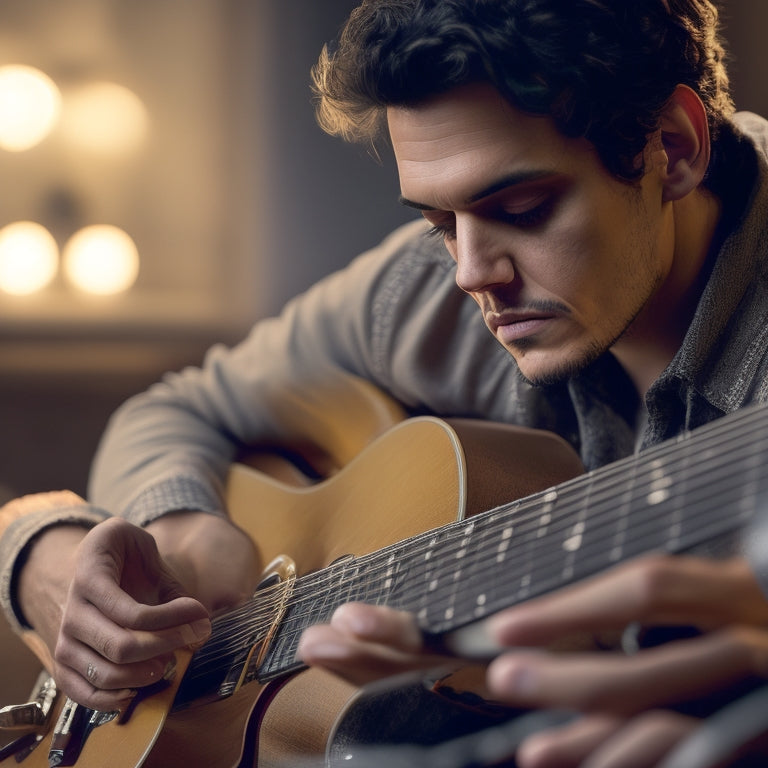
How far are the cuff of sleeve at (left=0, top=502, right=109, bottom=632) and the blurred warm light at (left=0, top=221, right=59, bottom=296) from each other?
1051mm

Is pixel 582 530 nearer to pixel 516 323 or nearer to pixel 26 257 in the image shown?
pixel 516 323

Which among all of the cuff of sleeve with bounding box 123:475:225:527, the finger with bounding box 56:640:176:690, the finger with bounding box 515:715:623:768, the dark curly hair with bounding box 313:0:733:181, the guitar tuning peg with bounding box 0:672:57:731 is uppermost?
the dark curly hair with bounding box 313:0:733:181

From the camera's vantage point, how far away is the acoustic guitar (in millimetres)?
469

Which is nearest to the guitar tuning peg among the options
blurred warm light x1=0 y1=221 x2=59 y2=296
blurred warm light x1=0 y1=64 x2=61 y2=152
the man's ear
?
the man's ear

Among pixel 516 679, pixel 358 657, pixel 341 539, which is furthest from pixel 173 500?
pixel 516 679

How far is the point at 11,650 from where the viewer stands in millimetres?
1320

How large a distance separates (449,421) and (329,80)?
0.42 meters

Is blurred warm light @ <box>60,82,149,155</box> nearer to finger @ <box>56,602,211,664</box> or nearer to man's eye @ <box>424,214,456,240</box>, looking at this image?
man's eye @ <box>424,214,456,240</box>

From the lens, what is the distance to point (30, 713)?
83 cm

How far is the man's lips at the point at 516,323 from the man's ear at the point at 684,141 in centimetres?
18

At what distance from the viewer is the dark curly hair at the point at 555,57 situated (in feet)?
2.43

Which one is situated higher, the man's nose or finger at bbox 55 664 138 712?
the man's nose

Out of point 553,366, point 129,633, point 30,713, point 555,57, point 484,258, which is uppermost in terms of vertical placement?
point 555,57

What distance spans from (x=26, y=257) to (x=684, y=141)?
5.06 ft
